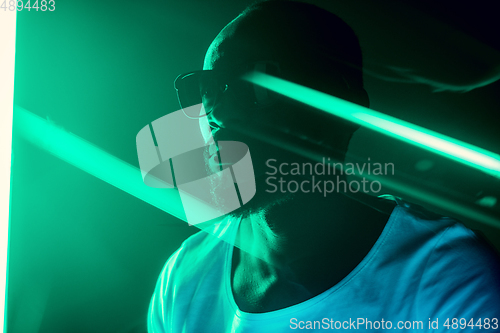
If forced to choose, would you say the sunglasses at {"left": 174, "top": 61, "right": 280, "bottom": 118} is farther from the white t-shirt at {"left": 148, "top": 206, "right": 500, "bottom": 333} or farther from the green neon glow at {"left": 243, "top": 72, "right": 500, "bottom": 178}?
the white t-shirt at {"left": 148, "top": 206, "right": 500, "bottom": 333}

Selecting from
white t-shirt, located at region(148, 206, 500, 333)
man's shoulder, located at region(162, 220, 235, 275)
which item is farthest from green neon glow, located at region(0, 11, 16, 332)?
white t-shirt, located at region(148, 206, 500, 333)

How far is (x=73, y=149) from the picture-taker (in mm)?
916

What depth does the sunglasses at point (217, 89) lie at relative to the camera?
67 cm

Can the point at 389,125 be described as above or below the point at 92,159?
above

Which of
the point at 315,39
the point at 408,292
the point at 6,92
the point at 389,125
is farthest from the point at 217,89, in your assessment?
the point at 6,92

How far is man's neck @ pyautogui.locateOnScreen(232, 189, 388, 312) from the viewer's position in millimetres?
656

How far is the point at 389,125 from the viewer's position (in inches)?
27.5

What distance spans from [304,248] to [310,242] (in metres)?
0.03

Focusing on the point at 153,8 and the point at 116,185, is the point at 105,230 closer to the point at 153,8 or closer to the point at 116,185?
the point at 116,185

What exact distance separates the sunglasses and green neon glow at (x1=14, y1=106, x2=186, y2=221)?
28 centimetres

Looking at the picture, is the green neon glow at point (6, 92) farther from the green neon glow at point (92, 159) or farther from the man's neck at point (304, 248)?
the man's neck at point (304, 248)

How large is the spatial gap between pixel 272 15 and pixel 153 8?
1.42ft

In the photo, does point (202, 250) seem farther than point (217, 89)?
Yes

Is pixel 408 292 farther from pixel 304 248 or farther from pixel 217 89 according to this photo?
pixel 217 89
